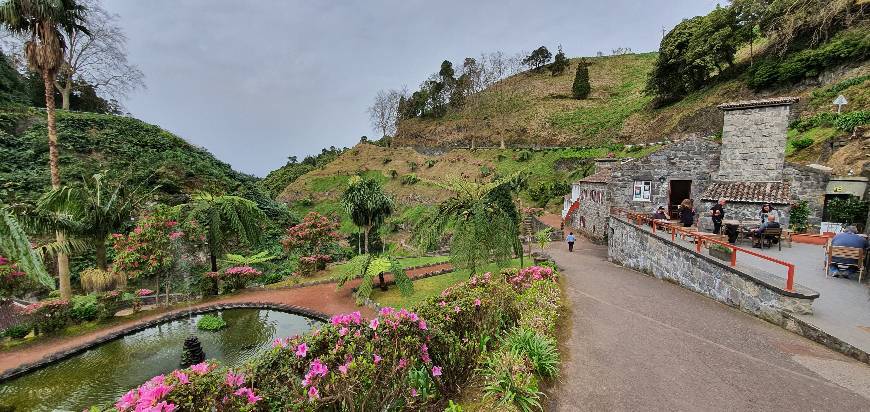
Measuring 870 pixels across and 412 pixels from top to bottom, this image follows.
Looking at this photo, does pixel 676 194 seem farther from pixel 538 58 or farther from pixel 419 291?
pixel 538 58

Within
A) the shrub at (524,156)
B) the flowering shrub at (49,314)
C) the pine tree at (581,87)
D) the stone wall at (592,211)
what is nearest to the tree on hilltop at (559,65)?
the pine tree at (581,87)

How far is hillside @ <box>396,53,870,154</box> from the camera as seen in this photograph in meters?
30.8

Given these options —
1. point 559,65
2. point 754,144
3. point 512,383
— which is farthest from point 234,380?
point 559,65

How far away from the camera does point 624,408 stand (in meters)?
4.84

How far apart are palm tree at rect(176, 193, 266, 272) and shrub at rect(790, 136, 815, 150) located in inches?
1173

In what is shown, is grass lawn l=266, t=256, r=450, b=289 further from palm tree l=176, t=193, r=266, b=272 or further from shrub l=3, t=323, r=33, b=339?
shrub l=3, t=323, r=33, b=339

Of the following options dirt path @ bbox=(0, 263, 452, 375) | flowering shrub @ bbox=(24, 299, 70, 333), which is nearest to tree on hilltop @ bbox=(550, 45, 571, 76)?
dirt path @ bbox=(0, 263, 452, 375)

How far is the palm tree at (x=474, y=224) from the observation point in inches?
372

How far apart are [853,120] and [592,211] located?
13086 millimetres

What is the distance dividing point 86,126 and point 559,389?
35.3m

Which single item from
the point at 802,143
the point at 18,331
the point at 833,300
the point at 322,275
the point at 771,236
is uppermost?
the point at 802,143

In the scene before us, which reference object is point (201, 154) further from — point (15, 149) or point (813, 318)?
point (813, 318)

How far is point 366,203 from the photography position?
19.1m

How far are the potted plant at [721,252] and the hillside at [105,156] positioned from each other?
848 inches
